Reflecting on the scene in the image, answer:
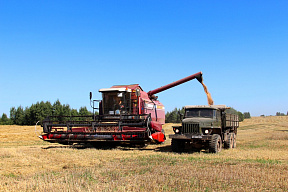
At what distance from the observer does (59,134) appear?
49.3ft

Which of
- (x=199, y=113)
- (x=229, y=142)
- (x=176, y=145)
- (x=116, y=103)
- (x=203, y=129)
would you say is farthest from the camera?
(x=116, y=103)

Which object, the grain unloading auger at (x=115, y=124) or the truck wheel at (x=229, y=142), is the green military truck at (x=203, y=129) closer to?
the truck wheel at (x=229, y=142)

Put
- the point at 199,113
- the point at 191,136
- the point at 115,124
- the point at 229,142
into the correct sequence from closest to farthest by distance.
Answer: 1. the point at 191,136
2. the point at 115,124
3. the point at 199,113
4. the point at 229,142

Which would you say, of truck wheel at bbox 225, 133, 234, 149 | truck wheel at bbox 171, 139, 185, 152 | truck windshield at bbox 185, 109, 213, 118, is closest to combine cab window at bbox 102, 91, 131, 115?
truck windshield at bbox 185, 109, 213, 118

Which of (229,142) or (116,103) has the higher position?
(116,103)

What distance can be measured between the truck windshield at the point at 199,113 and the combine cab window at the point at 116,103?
3.31 metres

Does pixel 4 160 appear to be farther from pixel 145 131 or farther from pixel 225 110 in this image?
pixel 225 110

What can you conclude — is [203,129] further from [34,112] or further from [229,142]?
[34,112]

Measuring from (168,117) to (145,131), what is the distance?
76949 millimetres

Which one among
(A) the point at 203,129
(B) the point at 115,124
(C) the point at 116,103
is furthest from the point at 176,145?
(C) the point at 116,103

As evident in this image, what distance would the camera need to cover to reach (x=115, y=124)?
1430cm

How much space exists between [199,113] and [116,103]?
4670mm

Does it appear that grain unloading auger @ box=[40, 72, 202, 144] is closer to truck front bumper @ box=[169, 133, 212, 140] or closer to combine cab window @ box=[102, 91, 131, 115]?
combine cab window @ box=[102, 91, 131, 115]

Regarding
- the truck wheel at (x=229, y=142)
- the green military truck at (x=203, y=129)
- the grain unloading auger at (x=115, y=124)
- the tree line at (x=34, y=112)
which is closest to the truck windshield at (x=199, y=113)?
the green military truck at (x=203, y=129)
